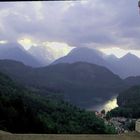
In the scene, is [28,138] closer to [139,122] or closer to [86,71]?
[139,122]

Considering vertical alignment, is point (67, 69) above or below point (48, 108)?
above

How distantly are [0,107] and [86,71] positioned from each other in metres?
121

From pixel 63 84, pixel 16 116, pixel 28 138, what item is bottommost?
pixel 28 138

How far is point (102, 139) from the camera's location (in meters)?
7.42

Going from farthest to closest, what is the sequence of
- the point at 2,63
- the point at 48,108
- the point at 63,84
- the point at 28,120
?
1. the point at 63,84
2. the point at 2,63
3. the point at 48,108
4. the point at 28,120

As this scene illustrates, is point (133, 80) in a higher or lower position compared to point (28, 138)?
higher

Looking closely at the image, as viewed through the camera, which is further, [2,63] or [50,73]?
[50,73]

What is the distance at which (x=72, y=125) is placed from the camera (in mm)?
22297

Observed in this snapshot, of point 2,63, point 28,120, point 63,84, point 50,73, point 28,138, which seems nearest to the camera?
point 28,138

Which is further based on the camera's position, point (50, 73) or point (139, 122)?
point (50, 73)

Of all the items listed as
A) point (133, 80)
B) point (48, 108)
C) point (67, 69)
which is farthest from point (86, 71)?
point (48, 108)

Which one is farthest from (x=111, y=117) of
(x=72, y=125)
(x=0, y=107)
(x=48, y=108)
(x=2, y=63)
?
(x=2, y=63)

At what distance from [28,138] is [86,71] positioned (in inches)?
5049

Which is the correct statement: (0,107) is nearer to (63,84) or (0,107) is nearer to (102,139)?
(102,139)
